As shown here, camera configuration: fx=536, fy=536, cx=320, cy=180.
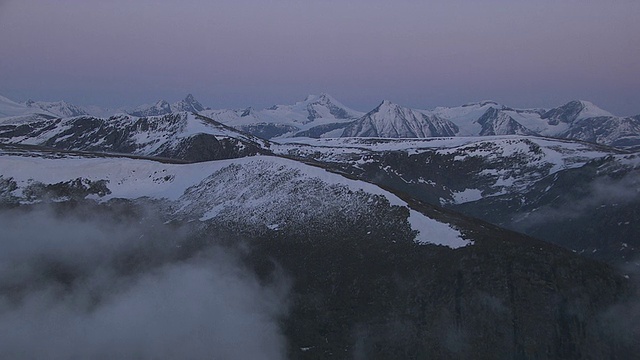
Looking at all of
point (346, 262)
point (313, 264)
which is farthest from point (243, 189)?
point (346, 262)

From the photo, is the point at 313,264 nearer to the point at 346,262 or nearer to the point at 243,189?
the point at 346,262

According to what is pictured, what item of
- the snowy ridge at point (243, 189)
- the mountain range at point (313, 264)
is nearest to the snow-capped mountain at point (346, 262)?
the mountain range at point (313, 264)

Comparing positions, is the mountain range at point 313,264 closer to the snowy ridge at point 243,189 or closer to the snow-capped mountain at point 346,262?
the snow-capped mountain at point 346,262

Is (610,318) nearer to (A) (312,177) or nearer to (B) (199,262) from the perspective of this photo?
(A) (312,177)

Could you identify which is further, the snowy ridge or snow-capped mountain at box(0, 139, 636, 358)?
the snowy ridge

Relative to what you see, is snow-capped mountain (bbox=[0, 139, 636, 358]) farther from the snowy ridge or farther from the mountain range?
the snowy ridge

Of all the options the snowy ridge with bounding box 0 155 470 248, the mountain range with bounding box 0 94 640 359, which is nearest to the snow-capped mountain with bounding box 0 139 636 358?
the mountain range with bounding box 0 94 640 359

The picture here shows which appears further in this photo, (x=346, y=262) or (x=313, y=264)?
(x=313, y=264)

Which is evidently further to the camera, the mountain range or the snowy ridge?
the snowy ridge
